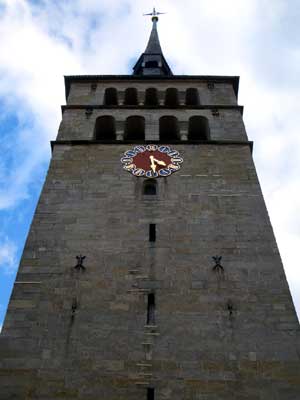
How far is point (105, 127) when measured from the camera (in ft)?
91.2

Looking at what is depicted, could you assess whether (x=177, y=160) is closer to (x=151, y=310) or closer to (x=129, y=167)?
(x=129, y=167)

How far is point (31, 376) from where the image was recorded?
591 inches

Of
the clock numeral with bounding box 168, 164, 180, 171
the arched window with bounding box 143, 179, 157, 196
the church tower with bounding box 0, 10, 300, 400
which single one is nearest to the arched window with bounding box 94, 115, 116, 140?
the church tower with bounding box 0, 10, 300, 400

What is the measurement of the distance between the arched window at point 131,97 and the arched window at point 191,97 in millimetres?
2392

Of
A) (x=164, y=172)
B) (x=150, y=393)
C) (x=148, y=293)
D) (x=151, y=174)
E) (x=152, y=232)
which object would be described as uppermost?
(x=164, y=172)

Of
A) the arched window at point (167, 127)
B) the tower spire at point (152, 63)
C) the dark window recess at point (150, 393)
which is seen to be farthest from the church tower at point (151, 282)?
the tower spire at point (152, 63)

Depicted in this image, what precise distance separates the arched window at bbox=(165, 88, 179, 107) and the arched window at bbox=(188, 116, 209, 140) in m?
2.17

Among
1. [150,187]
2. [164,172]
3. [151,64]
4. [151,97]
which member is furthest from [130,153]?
[151,64]

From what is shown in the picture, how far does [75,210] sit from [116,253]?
260 cm

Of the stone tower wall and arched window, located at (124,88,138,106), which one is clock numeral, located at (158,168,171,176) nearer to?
the stone tower wall

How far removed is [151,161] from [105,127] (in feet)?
16.0

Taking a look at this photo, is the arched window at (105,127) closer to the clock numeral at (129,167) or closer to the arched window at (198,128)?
the arched window at (198,128)

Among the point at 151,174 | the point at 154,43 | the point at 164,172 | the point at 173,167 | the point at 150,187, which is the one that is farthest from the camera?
the point at 154,43

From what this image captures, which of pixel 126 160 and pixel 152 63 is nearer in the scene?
pixel 126 160
